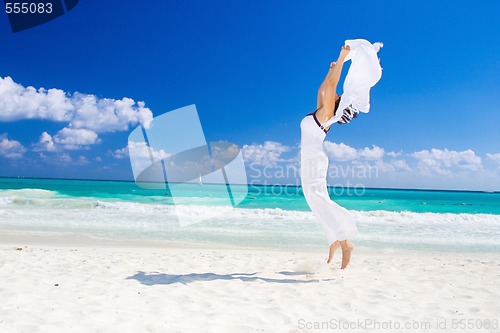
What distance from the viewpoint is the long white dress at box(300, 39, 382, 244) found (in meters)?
4.12

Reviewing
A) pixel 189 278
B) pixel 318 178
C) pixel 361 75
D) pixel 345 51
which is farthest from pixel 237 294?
pixel 345 51

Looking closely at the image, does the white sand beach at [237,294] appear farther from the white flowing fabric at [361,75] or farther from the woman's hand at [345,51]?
the woman's hand at [345,51]

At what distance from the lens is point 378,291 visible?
4004 mm

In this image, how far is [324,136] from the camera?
14.5 ft

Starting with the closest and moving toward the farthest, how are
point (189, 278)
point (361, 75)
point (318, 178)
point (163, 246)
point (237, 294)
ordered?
1. point (237, 294)
2. point (361, 75)
3. point (318, 178)
4. point (189, 278)
5. point (163, 246)

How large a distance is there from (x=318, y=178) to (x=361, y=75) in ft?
4.15

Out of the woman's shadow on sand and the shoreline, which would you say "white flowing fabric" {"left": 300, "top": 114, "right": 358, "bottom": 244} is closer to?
the woman's shadow on sand

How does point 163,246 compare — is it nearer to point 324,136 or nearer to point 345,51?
point 324,136

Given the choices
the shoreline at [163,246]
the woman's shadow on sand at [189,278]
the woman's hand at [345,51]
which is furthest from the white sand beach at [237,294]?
the woman's hand at [345,51]

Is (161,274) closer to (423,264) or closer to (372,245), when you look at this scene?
(423,264)

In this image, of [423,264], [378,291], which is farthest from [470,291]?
[423,264]

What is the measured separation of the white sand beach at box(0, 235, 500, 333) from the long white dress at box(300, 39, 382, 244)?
0.76 m

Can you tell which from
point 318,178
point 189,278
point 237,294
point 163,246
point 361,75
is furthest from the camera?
point 163,246

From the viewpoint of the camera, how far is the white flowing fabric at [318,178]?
440 centimetres
